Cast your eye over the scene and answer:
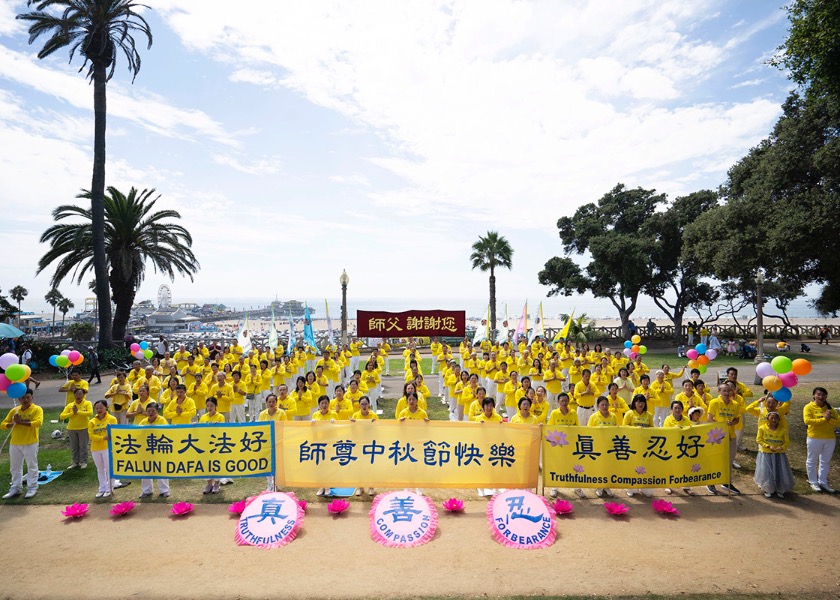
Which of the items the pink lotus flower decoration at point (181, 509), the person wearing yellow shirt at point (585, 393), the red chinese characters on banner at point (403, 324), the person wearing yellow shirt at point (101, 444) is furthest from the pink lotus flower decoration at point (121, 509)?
the red chinese characters on banner at point (403, 324)

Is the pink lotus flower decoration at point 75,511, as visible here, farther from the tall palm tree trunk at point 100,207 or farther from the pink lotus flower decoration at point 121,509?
the tall palm tree trunk at point 100,207

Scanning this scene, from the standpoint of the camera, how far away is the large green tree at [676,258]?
113ft

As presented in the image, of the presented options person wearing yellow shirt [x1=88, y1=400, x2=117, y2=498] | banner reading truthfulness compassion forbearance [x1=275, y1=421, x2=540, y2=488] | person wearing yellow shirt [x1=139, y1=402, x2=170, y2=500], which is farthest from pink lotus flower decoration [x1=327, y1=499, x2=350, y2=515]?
person wearing yellow shirt [x1=88, y1=400, x2=117, y2=498]

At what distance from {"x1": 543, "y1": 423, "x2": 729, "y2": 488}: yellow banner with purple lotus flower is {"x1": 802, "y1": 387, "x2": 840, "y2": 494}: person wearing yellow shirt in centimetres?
248

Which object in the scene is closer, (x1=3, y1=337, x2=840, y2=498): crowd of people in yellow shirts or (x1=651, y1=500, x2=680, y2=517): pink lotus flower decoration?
(x1=651, y1=500, x2=680, y2=517): pink lotus flower decoration

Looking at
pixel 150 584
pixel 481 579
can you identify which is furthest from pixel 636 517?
pixel 150 584

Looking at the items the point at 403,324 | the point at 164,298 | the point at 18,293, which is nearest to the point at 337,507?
the point at 403,324

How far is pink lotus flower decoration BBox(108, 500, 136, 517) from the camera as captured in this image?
8.15 m

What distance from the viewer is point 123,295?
2761 cm

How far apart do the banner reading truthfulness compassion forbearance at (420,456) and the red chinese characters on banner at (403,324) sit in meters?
14.2

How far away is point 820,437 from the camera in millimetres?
8922

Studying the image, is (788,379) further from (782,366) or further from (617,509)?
(617,509)

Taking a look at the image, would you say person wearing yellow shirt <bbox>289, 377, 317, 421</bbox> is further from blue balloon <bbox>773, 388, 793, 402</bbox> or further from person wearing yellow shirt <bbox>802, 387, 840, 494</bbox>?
person wearing yellow shirt <bbox>802, 387, 840, 494</bbox>

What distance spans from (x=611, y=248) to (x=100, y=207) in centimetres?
→ 3082
